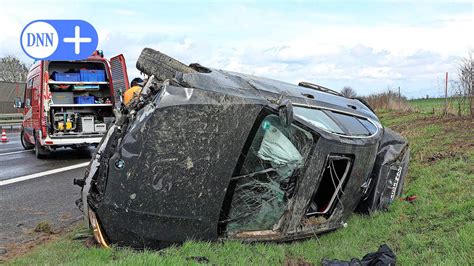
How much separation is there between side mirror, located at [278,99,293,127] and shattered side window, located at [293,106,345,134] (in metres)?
0.26

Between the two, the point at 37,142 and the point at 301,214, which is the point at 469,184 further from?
the point at 37,142

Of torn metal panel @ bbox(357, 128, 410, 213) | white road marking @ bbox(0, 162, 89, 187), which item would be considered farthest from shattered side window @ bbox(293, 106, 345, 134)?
white road marking @ bbox(0, 162, 89, 187)

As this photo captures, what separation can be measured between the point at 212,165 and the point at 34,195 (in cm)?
421

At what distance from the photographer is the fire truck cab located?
10023 millimetres

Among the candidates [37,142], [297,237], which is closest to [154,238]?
[297,237]

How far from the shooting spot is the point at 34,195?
651 centimetres

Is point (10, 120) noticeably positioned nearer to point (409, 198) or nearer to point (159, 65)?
point (159, 65)

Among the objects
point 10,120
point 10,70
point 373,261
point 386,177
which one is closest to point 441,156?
point 386,177

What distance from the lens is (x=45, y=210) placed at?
224 inches

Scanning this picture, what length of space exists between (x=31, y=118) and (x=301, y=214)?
923 cm

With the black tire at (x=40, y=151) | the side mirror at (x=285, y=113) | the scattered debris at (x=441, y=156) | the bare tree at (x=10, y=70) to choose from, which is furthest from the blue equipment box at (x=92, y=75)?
the bare tree at (x=10, y=70)

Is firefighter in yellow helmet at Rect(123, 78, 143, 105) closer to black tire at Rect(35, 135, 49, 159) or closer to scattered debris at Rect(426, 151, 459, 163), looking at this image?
scattered debris at Rect(426, 151, 459, 163)

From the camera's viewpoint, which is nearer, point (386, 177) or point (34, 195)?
point (386, 177)

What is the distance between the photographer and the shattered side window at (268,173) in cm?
356
